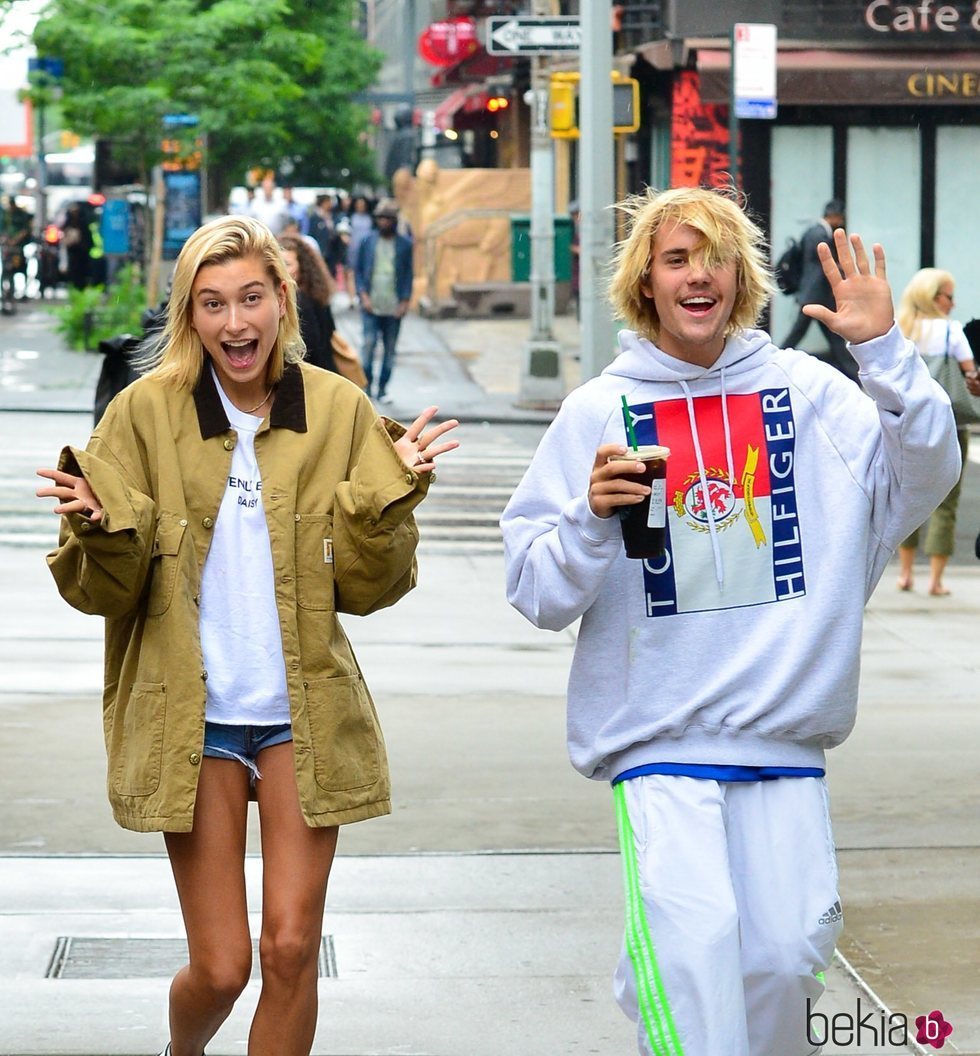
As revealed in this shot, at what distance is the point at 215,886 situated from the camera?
393 cm

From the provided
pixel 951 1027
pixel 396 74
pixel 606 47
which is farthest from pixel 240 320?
pixel 396 74

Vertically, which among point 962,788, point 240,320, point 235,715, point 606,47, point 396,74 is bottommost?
point 962,788

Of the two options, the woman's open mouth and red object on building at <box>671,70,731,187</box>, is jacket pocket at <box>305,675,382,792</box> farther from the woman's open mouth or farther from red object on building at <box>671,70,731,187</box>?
red object on building at <box>671,70,731,187</box>

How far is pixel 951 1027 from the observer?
4832 mm

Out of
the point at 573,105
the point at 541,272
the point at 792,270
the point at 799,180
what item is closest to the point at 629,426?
the point at 573,105

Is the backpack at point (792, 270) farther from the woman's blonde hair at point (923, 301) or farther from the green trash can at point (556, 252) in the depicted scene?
the woman's blonde hair at point (923, 301)

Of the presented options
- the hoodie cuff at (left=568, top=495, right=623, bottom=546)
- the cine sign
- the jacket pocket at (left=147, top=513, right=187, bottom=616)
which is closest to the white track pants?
the hoodie cuff at (left=568, top=495, right=623, bottom=546)

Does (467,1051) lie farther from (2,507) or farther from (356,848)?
(2,507)

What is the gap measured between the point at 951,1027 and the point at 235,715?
6.54 feet

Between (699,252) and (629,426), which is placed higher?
(699,252)

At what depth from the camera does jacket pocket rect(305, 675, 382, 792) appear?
154 inches

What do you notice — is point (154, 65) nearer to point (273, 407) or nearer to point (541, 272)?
point (541, 272)

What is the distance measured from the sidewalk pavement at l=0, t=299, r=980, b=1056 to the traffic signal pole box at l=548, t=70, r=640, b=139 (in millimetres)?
8985

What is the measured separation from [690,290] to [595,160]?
1398 centimetres
